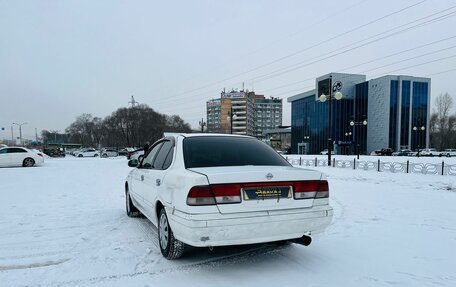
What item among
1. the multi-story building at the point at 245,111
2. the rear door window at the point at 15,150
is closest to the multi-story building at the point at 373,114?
the rear door window at the point at 15,150

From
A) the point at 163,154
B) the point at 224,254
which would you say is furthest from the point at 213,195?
the point at 163,154

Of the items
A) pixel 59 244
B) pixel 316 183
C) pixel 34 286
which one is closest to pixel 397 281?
pixel 316 183

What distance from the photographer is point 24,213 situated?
22.2 feet

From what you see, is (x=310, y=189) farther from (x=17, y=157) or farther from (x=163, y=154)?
(x=17, y=157)

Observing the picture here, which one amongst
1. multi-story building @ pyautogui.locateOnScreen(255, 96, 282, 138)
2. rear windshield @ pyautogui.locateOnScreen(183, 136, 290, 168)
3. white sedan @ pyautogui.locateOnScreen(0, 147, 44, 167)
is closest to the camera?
rear windshield @ pyautogui.locateOnScreen(183, 136, 290, 168)

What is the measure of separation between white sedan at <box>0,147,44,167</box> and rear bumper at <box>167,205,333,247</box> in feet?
77.2

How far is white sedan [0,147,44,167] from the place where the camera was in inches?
856

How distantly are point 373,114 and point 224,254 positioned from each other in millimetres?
71721

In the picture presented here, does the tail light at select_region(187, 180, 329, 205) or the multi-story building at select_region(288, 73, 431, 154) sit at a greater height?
the multi-story building at select_region(288, 73, 431, 154)

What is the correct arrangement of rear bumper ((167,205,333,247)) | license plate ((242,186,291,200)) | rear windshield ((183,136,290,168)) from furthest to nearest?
rear windshield ((183,136,290,168))
license plate ((242,186,291,200))
rear bumper ((167,205,333,247))

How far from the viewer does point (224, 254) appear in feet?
14.0

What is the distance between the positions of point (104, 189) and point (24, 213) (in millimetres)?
3866

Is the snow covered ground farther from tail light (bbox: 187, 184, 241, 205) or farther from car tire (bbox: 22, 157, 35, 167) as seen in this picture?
car tire (bbox: 22, 157, 35, 167)

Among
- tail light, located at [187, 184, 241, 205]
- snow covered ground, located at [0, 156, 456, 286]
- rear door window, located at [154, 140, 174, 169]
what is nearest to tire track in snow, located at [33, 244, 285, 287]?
snow covered ground, located at [0, 156, 456, 286]
